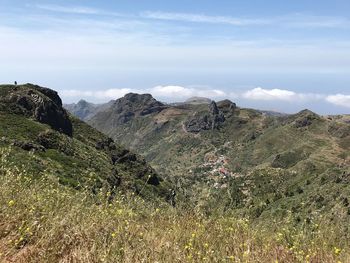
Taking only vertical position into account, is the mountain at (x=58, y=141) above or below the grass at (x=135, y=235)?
below

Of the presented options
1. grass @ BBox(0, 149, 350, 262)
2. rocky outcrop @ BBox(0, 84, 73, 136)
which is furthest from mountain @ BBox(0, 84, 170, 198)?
grass @ BBox(0, 149, 350, 262)

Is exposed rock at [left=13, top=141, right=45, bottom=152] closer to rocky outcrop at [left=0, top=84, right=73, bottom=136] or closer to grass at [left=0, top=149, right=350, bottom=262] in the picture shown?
rocky outcrop at [left=0, top=84, right=73, bottom=136]

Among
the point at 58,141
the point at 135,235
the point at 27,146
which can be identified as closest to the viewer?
the point at 135,235

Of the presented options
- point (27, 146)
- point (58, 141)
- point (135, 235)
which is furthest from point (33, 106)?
point (135, 235)

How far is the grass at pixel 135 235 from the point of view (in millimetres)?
5910

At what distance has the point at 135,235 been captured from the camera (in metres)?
6.55

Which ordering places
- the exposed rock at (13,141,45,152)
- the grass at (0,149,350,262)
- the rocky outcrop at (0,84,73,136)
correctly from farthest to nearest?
the rocky outcrop at (0,84,73,136) < the exposed rock at (13,141,45,152) < the grass at (0,149,350,262)

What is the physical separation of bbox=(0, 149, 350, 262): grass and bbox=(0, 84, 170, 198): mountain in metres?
42.0

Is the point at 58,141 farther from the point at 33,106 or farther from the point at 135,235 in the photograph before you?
the point at 135,235

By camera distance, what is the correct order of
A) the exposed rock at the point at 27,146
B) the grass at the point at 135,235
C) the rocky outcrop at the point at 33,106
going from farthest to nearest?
the rocky outcrop at the point at 33,106, the exposed rock at the point at 27,146, the grass at the point at 135,235

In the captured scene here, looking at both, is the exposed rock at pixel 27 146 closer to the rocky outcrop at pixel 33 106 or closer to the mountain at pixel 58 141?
the mountain at pixel 58 141

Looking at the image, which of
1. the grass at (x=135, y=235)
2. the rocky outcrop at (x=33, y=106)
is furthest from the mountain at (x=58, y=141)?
the grass at (x=135, y=235)

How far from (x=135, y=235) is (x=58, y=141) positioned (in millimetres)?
74219

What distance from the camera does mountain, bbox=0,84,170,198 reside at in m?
64.6
